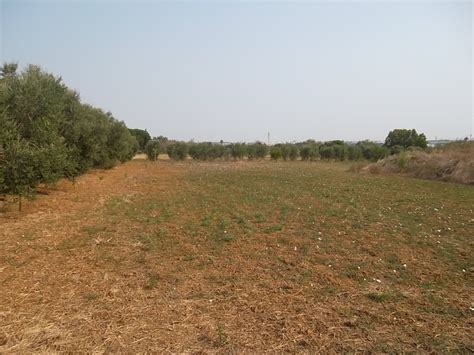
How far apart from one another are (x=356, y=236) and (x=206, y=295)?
4006 mm

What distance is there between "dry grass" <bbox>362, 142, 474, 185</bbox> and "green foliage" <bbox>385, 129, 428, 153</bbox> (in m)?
27.6

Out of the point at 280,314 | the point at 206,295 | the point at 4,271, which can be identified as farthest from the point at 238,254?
the point at 4,271

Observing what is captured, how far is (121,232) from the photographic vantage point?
6.38 metres

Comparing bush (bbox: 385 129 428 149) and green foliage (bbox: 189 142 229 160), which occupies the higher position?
bush (bbox: 385 129 428 149)

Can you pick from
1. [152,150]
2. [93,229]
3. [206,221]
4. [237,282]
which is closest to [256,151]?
[152,150]

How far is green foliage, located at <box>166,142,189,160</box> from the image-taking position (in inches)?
1761

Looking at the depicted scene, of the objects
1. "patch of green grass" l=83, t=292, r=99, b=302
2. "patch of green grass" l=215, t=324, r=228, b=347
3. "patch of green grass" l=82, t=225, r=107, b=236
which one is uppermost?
"patch of green grass" l=82, t=225, r=107, b=236

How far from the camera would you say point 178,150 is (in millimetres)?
44812

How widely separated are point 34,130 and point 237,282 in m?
9.47

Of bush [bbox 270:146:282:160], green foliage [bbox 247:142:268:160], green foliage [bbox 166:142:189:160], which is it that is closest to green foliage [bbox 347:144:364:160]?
bush [bbox 270:146:282:160]

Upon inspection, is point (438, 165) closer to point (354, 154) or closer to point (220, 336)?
point (220, 336)

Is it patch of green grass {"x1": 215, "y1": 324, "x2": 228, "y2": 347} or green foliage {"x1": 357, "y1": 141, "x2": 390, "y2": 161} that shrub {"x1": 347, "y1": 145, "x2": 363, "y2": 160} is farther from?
patch of green grass {"x1": 215, "y1": 324, "x2": 228, "y2": 347}

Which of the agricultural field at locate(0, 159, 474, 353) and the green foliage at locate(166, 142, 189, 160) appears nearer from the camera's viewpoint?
the agricultural field at locate(0, 159, 474, 353)

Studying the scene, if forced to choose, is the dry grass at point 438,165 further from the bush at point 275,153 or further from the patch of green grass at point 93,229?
the bush at point 275,153
